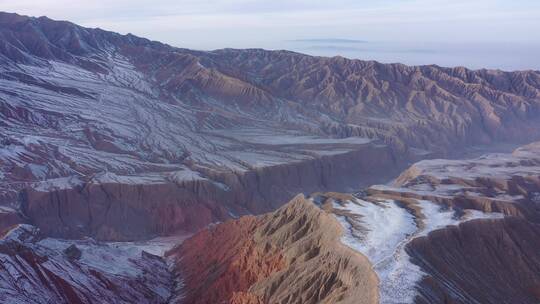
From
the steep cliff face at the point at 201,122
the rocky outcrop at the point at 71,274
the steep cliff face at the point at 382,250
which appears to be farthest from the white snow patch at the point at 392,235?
the steep cliff face at the point at 201,122

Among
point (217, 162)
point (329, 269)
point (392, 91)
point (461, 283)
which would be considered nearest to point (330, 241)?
point (329, 269)

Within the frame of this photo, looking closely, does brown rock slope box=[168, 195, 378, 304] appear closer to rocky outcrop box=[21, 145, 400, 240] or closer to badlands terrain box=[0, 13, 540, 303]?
badlands terrain box=[0, 13, 540, 303]

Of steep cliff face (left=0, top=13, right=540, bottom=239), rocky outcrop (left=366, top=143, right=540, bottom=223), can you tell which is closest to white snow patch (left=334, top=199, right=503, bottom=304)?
rocky outcrop (left=366, top=143, right=540, bottom=223)

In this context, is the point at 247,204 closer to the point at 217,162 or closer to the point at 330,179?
the point at 217,162

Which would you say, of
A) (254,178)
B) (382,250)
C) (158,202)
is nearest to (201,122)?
(254,178)

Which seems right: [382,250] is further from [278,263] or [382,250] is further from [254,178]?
[254,178]
